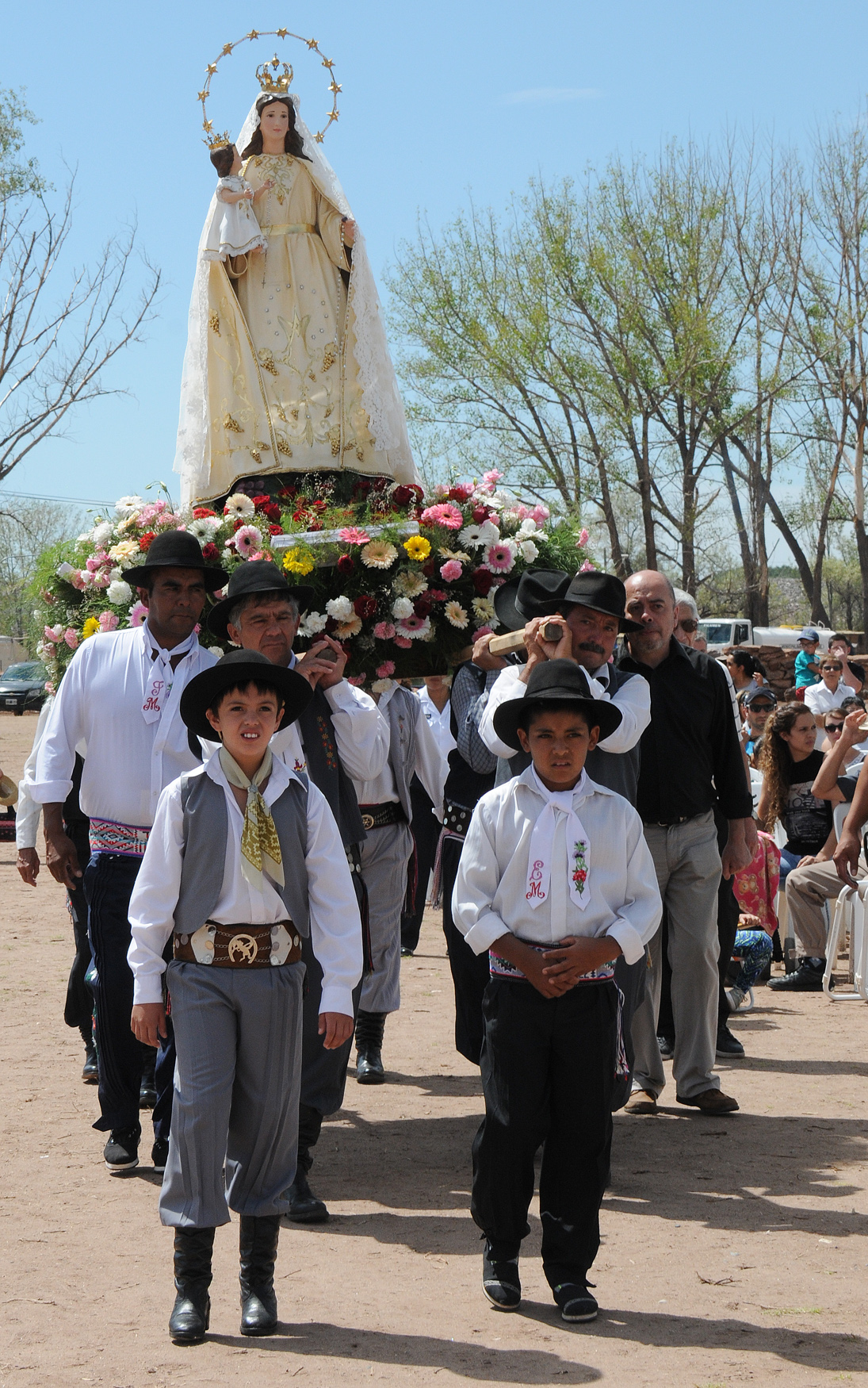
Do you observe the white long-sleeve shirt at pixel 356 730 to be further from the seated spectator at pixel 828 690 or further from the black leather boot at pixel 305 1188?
the seated spectator at pixel 828 690

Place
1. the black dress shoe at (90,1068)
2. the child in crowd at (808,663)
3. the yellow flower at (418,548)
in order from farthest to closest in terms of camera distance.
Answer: the child in crowd at (808,663), the black dress shoe at (90,1068), the yellow flower at (418,548)

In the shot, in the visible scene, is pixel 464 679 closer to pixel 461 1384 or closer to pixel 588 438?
pixel 461 1384

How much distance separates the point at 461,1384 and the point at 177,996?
1232mm

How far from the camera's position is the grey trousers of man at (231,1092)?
400 centimetres

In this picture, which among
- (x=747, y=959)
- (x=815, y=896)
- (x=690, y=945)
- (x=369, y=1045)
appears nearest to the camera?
(x=690, y=945)

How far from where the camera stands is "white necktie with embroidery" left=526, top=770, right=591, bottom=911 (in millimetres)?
4289

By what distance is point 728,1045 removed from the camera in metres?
8.10

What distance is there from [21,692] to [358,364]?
130ft

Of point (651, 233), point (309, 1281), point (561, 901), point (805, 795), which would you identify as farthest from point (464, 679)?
point (651, 233)

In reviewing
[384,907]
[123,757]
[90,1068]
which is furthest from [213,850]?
[90,1068]

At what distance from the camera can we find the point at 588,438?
33.8 metres

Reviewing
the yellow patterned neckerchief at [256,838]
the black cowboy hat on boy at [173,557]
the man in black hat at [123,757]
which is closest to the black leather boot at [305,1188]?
the man in black hat at [123,757]

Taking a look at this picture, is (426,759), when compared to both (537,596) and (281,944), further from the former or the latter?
(281,944)

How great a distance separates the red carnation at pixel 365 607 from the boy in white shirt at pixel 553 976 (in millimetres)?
1795
